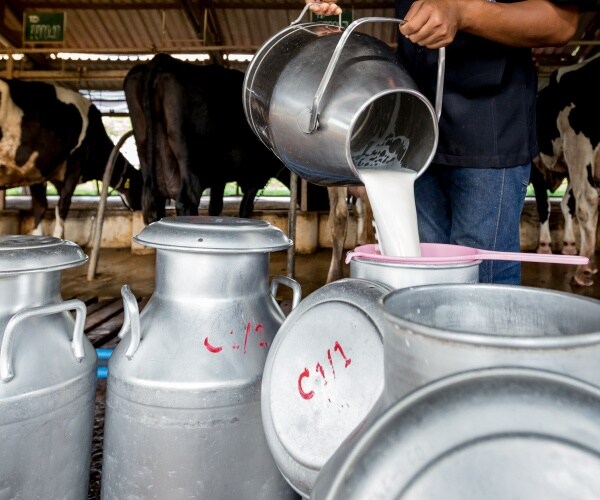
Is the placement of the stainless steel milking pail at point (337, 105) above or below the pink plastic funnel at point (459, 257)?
above

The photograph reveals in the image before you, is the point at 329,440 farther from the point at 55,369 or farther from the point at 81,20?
the point at 81,20

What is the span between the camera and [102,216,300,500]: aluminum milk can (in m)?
0.75

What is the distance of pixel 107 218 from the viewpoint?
548 cm

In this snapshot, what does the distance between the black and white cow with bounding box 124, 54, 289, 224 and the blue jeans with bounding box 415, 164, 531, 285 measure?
2.28 meters

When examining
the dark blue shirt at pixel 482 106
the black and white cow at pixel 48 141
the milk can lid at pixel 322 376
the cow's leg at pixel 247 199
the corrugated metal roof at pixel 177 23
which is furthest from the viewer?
the corrugated metal roof at pixel 177 23

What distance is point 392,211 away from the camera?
0.86 meters

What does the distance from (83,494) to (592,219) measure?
3.95 metres

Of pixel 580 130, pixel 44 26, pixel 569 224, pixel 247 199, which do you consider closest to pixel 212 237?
pixel 247 199

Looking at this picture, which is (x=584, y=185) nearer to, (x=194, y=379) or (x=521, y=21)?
(x=521, y=21)

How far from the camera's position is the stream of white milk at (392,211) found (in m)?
0.82

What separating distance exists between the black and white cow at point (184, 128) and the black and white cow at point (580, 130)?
2.26 metres

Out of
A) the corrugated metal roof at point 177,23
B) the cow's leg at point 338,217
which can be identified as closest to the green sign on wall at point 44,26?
the corrugated metal roof at point 177,23

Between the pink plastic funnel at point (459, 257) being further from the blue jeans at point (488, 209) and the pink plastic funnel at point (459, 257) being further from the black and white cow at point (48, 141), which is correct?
the black and white cow at point (48, 141)

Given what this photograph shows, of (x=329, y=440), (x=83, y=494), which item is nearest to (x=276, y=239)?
(x=329, y=440)
